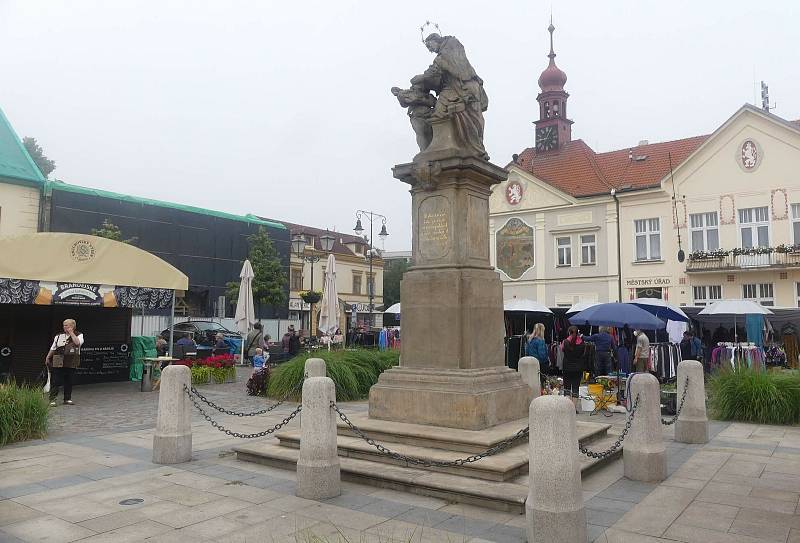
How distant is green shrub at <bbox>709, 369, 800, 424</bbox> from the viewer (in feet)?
35.3

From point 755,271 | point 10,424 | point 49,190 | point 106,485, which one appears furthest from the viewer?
point 49,190

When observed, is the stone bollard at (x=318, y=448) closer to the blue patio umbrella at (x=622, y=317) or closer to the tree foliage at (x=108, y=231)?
the blue patio umbrella at (x=622, y=317)

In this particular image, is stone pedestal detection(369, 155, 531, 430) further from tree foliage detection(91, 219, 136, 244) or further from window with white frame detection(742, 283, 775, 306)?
tree foliage detection(91, 219, 136, 244)

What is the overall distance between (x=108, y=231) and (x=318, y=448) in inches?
1108

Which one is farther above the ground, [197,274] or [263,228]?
[263,228]

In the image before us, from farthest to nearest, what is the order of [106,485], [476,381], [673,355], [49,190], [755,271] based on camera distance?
1. [49,190]
2. [755,271]
3. [673,355]
4. [476,381]
5. [106,485]

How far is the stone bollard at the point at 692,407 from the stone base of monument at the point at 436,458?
4.83 feet

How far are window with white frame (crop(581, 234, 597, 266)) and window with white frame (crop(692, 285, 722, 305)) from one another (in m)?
5.09

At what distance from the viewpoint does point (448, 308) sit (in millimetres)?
8023

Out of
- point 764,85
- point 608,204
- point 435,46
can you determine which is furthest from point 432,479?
point 764,85

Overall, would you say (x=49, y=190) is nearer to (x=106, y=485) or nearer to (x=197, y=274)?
(x=197, y=274)

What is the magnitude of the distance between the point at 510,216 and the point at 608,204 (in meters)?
5.52

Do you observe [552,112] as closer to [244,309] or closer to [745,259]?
[745,259]

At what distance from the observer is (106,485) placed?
668 centimetres
